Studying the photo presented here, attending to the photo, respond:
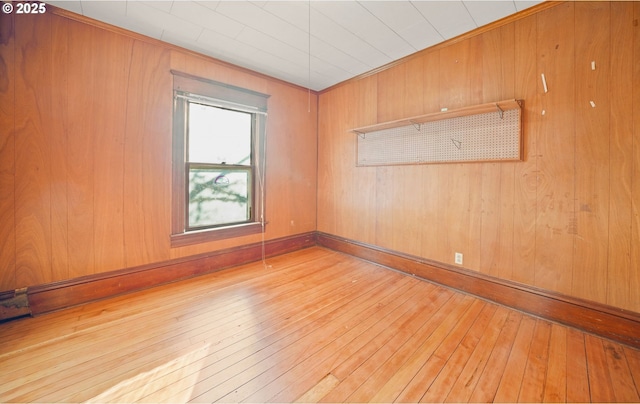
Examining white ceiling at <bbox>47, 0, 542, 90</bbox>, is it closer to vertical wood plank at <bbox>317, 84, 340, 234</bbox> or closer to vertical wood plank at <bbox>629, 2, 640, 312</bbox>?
vertical wood plank at <bbox>629, 2, 640, 312</bbox>

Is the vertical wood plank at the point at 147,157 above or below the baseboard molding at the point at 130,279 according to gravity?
above

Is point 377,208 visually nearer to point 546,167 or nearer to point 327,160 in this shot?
point 327,160

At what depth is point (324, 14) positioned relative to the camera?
6.75 feet

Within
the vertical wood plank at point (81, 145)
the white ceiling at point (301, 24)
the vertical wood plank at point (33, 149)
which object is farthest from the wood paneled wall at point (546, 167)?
the vertical wood plank at point (33, 149)

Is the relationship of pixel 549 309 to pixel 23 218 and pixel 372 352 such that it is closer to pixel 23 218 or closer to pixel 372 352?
pixel 372 352

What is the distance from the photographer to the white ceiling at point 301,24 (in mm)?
1948

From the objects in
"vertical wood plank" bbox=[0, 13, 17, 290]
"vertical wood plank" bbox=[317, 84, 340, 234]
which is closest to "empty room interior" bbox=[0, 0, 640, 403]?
"vertical wood plank" bbox=[0, 13, 17, 290]

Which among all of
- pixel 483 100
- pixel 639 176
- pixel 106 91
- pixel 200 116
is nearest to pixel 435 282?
pixel 639 176

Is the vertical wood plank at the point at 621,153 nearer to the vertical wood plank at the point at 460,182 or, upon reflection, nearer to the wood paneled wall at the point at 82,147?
the vertical wood plank at the point at 460,182

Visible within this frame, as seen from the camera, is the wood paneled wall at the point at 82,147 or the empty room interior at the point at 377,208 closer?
the empty room interior at the point at 377,208

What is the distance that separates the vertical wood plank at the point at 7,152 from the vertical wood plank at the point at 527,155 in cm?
399

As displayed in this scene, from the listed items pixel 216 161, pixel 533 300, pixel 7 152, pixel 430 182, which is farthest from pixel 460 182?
pixel 7 152

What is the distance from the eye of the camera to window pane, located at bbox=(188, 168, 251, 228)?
282 centimetres

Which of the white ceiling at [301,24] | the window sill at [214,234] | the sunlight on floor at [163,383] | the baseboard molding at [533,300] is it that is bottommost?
the sunlight on floor at [163,383]
